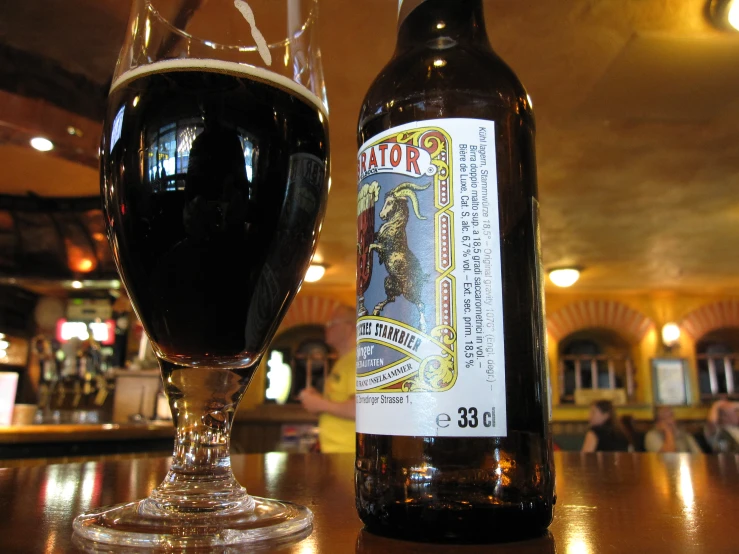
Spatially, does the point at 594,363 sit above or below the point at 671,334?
below

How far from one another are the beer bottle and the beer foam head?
0.08 meters

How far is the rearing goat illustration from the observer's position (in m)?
0.43

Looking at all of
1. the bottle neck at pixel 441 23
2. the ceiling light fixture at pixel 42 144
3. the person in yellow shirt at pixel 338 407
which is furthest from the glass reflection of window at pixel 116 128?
the person in yellow shirt at pixel 338 407

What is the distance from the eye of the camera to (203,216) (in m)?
0.44

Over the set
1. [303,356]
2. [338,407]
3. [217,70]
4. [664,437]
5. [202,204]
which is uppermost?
[303,356]

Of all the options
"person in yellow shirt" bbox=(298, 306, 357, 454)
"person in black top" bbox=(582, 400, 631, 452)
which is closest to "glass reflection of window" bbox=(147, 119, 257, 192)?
"person in yellow shirt" bbox=(298, 306, 357, 454)

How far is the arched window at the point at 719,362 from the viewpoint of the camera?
26.7 ft

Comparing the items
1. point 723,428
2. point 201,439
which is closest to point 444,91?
point 201,439

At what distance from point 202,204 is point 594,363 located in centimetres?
865

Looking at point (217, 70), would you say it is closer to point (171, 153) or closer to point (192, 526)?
point (171, 153)

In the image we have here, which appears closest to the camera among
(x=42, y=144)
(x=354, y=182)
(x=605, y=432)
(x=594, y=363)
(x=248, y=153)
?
(x=248, y=153)

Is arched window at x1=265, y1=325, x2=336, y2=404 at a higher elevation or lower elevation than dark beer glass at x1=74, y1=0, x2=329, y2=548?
higher

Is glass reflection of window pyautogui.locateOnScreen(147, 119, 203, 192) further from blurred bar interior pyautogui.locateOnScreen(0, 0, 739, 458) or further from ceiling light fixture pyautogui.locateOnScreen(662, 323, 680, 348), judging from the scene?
ceiling light fixture pyautogui.locateOnScreen(662, 323, 680, 348)

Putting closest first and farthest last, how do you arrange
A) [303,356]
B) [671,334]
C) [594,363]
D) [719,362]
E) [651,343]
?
1. [671,334]
2. [651,343]
3. [719,362]
4. [594,363]
5. [303,356]
